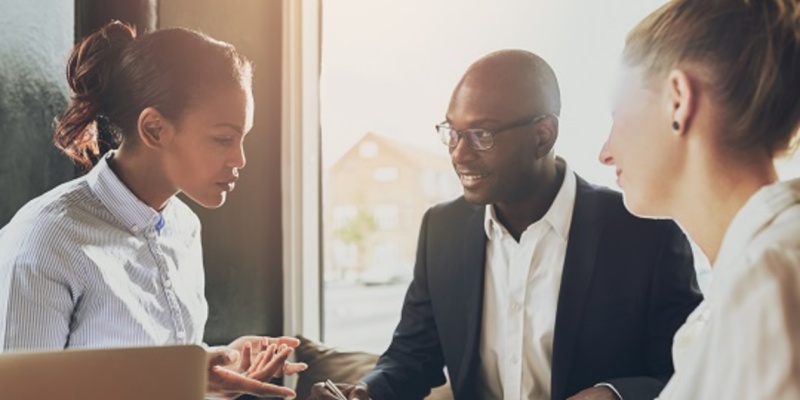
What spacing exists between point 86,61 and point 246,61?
0.89ft

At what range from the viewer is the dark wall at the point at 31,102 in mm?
1620

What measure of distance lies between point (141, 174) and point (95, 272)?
0.61 feet

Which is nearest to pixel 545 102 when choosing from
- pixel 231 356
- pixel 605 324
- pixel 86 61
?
pixel 605 324

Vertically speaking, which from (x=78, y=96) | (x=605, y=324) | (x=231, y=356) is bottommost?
(x=231, y=356)

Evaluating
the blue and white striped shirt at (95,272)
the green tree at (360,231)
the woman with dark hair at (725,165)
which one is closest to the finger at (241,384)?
the blue and white striped shirt at (95,272)

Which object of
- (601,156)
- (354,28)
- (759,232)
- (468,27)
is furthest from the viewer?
(354,28)

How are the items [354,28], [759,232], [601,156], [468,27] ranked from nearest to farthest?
[759,232] < [601,156] < [468,27] < [354,28]

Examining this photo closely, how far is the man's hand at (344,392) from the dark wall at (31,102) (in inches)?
22.3

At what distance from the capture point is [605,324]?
143cm

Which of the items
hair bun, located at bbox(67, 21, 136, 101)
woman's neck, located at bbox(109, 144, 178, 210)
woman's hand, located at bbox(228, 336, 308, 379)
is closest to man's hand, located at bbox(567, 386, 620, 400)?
woman's hand, located at bbox(228, 336, 308, 379)

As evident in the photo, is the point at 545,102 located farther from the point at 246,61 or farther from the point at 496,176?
the point at 246,61

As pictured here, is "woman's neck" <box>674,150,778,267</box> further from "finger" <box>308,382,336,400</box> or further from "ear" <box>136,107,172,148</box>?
"ear" <box>136,107,172,148</box>

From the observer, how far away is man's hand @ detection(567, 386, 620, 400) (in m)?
1.41

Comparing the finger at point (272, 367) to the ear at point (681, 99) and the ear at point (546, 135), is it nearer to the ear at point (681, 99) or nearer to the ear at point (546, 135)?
the ear at point (546, 135)
